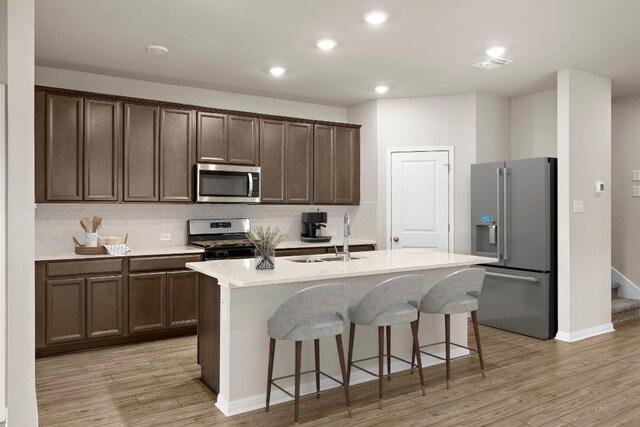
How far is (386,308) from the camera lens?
10.6 ft

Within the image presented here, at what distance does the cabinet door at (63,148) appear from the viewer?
14.5 feet

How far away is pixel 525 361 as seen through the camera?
4160 mm

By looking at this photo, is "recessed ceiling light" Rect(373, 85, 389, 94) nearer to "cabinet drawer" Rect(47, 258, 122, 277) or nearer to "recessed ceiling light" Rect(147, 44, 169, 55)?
"recessed ceiling light" Rect(147, 44, 169, 55)

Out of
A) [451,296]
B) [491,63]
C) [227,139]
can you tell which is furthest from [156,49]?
[451,296]

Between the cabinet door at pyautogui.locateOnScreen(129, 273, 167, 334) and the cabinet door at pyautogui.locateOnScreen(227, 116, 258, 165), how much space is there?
5.09ft

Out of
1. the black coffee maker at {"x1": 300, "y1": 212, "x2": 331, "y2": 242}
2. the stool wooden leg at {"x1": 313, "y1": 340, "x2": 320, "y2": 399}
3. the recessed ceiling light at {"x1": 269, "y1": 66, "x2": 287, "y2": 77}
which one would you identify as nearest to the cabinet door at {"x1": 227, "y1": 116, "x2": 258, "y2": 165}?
the recessed ceiling light at {"x1": 269, "y1": 66, "x2": 287, "y2": 77}

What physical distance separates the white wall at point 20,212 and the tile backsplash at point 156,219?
7.92 ft

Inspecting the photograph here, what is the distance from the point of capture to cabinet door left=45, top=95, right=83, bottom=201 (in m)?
4.43

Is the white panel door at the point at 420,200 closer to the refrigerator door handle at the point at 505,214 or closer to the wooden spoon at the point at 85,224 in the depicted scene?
the refrigerator door handle at the point at 505,214

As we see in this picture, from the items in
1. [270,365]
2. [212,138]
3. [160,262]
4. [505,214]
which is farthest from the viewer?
[212,138]

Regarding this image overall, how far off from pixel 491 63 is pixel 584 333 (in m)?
2.91

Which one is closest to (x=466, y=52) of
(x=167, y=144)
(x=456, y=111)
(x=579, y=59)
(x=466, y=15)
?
(x=466, y=15)

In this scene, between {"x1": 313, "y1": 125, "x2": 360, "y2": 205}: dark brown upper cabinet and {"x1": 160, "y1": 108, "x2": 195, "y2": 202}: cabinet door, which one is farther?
{"x1": 313, "y1": 125, "x2": 360, "y2": 205}: dark brown upper cabinet

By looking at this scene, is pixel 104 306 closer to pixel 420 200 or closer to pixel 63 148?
pixel 63 148
